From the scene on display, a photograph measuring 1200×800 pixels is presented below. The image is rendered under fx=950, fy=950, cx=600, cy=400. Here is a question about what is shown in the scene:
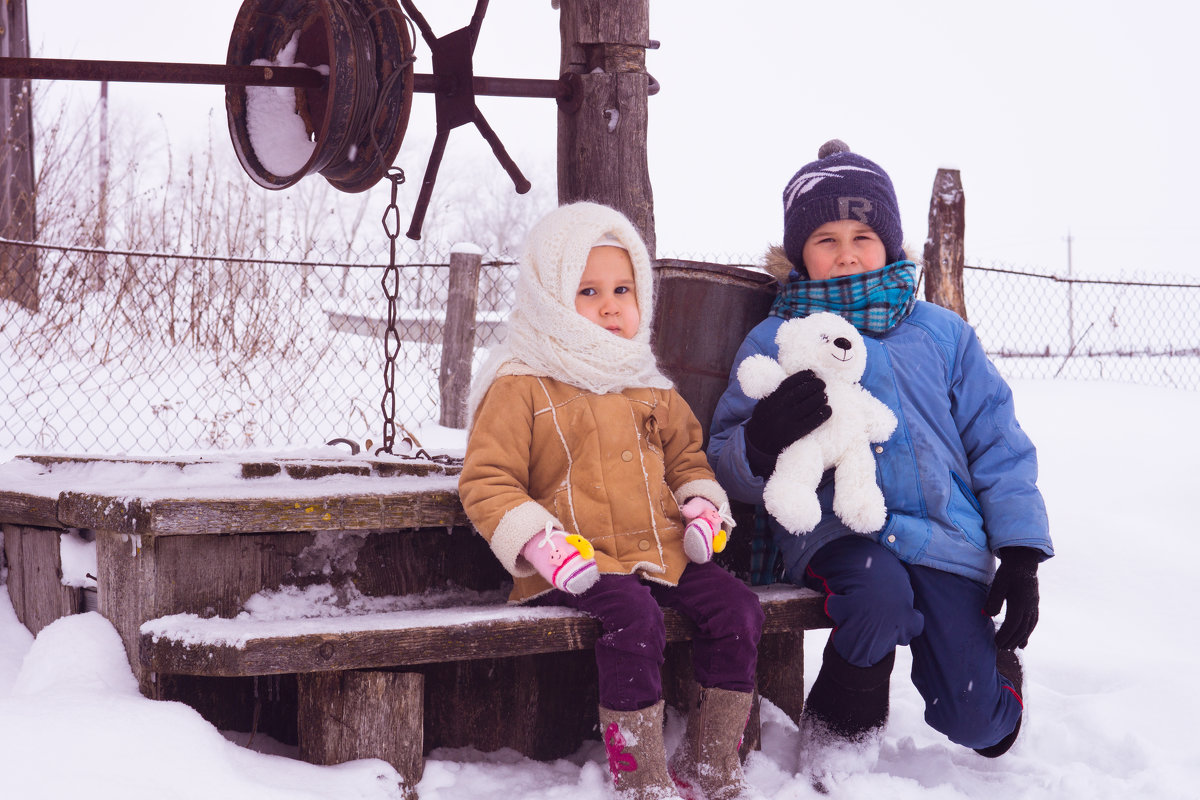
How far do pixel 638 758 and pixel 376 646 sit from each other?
1.98 feet

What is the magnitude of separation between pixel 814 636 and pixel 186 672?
2519mm

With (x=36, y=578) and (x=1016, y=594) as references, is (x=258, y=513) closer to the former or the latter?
(x=36, y=578)

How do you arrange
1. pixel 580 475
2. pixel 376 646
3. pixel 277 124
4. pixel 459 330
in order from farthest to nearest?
pixel 459 330 → pixel 277 124 → pixel 580 475 → pixel 376 646

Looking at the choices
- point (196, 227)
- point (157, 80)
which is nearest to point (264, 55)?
point (157, 80)

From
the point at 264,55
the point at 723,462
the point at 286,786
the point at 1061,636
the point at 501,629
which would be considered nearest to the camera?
the point at 286,786

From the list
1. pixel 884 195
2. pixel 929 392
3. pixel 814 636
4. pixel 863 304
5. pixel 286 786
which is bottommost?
pixel 814 636

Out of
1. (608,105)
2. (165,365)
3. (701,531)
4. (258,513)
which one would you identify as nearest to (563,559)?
(701,531)

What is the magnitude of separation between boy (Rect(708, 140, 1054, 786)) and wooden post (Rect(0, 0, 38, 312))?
717 centimetres

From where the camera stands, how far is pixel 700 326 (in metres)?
2.96

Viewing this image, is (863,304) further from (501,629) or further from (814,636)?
(814,636)

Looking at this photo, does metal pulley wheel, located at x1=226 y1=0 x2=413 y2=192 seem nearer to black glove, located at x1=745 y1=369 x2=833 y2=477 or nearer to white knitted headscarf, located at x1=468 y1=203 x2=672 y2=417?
white knitted headscarf, located at x1=468 y1=203 x2=672 y2=417

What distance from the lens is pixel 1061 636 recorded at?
3660 mm

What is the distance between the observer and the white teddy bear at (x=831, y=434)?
94.3 inches

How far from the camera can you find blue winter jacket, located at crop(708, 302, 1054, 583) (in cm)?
247
